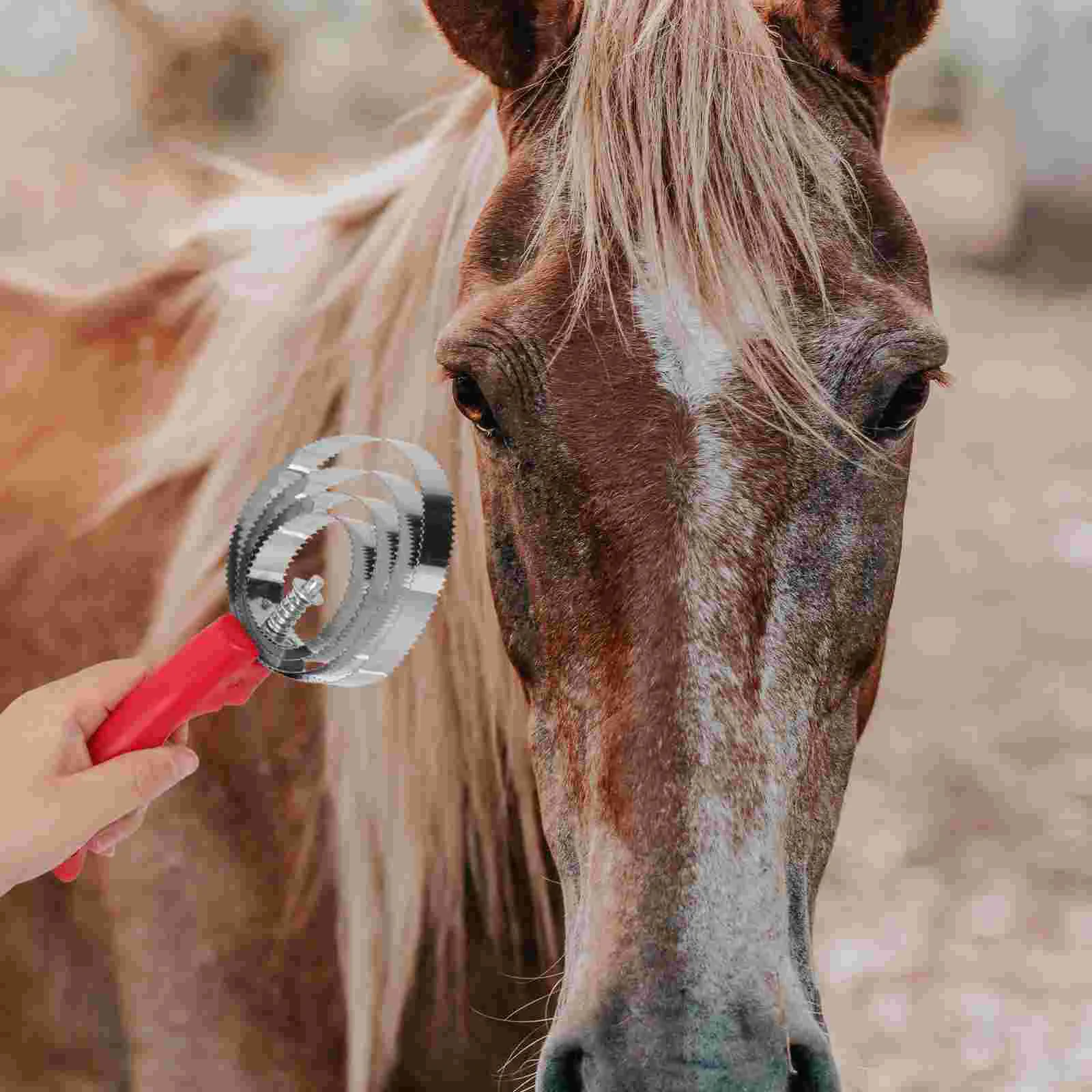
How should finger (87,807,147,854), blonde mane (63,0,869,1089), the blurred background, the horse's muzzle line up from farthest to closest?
1. the blurred background
2. blonde mane (63,0,869,1089)
3. finger (87,807,147,854)
4. the horse's muzzle

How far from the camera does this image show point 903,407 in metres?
0.61

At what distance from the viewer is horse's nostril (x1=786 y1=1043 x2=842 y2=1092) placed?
0.51 meters

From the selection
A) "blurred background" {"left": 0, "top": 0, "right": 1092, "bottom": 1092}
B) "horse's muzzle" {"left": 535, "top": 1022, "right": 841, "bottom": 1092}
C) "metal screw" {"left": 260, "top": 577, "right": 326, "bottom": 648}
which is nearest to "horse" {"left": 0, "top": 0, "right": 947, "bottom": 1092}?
"horse's muzzle" {"left": 535, "top": 1022, "right": 841, "bottom": 1092}

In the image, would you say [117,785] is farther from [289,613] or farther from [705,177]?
[705,177]

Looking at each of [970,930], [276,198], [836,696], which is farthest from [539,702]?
[970,930]

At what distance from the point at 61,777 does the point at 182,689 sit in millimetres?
62

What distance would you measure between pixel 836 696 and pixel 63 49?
272cm

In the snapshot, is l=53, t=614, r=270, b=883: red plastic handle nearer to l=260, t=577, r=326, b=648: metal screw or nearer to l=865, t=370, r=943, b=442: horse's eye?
l=260, t=577, r=326, b=648: metal screw

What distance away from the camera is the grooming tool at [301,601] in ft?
1.67

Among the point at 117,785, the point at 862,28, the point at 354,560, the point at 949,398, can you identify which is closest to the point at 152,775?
the point at 117,785

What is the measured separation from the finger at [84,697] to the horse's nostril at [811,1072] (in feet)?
1.16

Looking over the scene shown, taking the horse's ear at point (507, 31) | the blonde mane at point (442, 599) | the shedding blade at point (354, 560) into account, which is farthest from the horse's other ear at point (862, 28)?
the shedding blade at point (354, 560)

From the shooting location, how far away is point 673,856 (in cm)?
51

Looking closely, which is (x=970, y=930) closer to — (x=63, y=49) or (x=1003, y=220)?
(x=1003, y=220)
